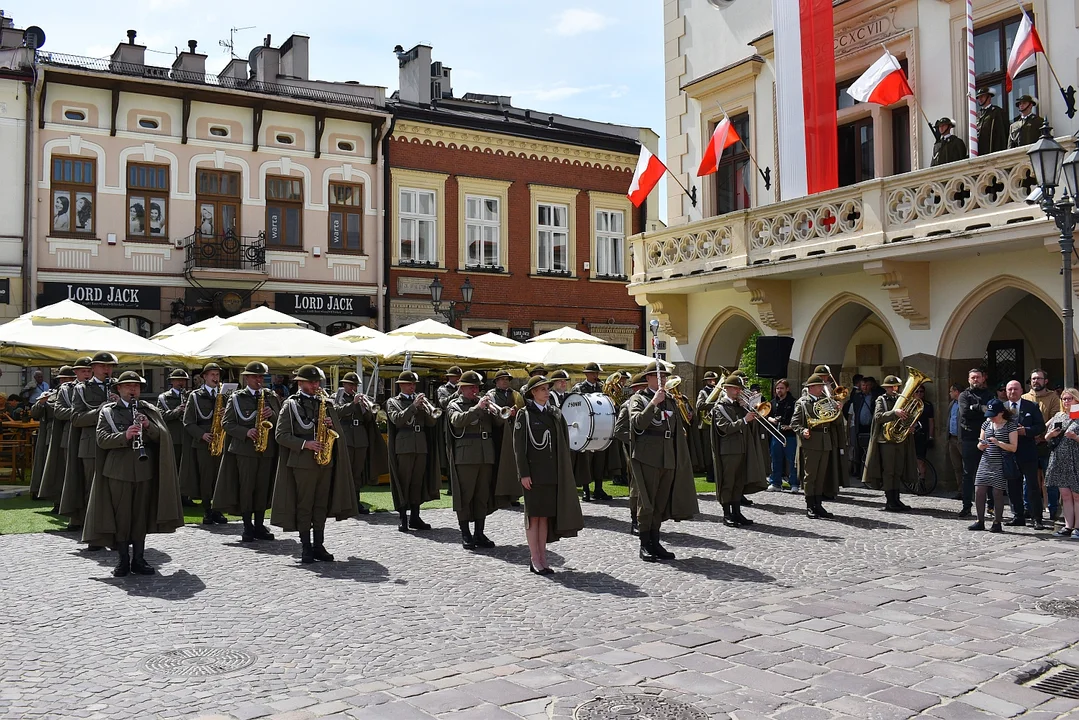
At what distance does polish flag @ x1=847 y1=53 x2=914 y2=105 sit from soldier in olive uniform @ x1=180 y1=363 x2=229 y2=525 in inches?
442

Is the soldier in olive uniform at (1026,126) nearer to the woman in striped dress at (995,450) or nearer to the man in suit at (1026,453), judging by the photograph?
the man in suit at (1026,453)

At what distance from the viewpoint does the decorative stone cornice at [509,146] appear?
90.8ft

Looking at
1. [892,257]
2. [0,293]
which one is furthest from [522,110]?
[892,257]

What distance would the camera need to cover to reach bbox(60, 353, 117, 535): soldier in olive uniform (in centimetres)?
977

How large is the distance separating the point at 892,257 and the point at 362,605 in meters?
11.4

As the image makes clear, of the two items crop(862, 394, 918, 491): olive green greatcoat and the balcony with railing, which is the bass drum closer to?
crop(862, 394, 918, 491): olive green greatcoat

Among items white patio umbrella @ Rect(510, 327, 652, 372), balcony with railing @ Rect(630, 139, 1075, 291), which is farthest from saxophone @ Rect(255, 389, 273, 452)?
balcony with railing @ Rect(630, 139, 1075, 291)

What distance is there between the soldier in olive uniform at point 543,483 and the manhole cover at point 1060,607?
384 cm

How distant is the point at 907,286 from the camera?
16516 millimetres

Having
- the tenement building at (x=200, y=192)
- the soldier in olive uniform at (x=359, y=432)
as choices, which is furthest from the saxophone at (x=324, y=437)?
the tenement building at (x=200, y=192)

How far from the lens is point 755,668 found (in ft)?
20.1

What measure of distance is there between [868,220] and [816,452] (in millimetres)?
5166

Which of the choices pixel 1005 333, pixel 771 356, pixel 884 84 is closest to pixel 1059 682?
pixel 771 356

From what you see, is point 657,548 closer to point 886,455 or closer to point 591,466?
point 886,455
